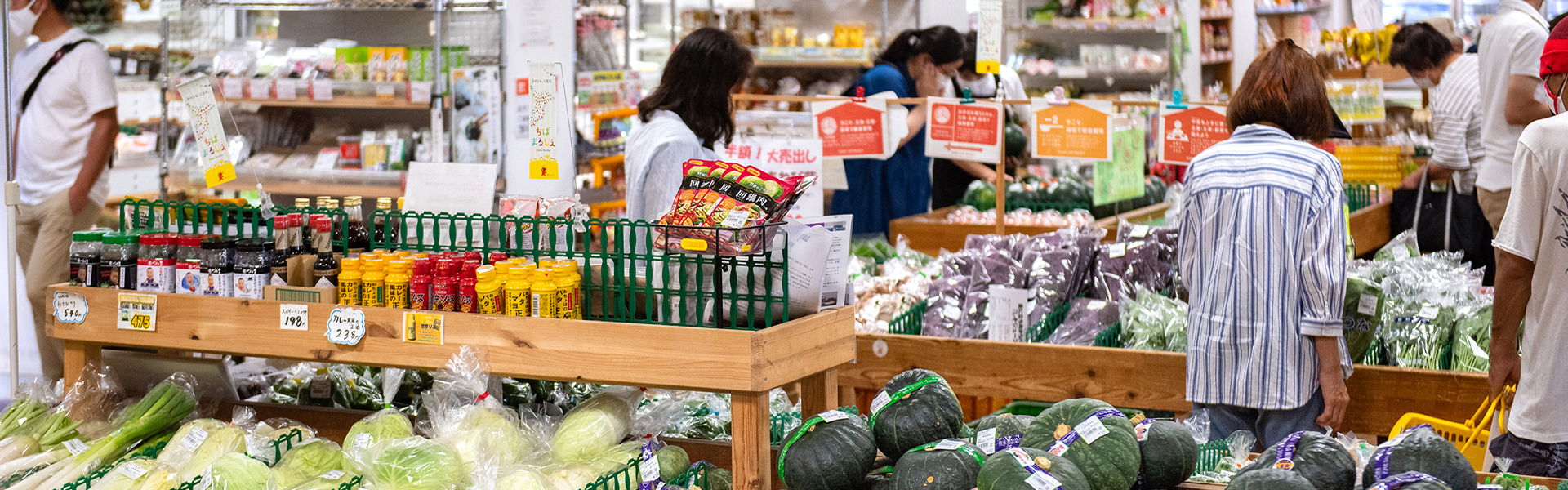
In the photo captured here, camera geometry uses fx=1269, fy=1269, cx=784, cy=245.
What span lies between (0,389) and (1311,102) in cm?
513

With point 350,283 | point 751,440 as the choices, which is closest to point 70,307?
point 350,283

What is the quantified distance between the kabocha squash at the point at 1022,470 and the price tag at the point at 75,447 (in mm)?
1879

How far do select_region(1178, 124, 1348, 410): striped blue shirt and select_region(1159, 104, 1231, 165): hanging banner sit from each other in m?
1.44

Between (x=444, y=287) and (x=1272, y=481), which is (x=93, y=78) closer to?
(x=444, y=287)

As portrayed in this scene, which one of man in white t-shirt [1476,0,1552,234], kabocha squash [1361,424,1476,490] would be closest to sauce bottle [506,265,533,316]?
kabocha squash [1361,424,1476,490]

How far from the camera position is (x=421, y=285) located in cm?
231

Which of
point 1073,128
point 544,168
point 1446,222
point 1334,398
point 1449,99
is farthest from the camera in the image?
point 1446,222

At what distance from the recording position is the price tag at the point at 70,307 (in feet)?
8.59

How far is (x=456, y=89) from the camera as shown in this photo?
5.70 metres

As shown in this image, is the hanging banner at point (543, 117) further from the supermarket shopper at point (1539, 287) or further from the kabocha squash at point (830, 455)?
the supermarket shopper at point (1539, 287)

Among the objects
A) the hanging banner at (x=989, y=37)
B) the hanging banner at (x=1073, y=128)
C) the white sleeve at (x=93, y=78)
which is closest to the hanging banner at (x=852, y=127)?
the hanging banner at (x=989, y=37)

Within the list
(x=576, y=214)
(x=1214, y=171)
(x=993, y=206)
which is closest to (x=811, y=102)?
(x=993, y=206)

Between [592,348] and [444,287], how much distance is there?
12.6 inches

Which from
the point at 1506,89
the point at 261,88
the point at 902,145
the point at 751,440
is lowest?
the point at 751,440
